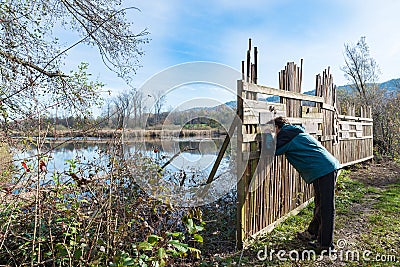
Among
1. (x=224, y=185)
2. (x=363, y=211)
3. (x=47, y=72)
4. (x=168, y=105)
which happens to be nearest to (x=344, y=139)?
(x=363, y=211)

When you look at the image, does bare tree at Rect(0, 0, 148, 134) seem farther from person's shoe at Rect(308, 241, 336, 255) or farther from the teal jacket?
person's shoe at Rect(308, 241, 336, 255)

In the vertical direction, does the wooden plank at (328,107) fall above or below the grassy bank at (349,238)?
above

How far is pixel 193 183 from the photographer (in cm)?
407

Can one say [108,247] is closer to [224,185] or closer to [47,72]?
[224,185]

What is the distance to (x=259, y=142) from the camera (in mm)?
3775

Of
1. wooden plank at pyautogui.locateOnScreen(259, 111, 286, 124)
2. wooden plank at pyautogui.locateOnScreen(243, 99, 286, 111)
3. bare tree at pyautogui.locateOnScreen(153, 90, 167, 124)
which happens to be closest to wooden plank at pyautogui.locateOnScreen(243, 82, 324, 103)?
wooden plank at pyautogui.locateOnScreen(243, 99, 286, 111)

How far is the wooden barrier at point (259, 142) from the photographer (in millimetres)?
3441

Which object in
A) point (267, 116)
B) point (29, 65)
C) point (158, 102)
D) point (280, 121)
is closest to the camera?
point (158, 102)

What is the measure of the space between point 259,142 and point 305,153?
0.56 meters

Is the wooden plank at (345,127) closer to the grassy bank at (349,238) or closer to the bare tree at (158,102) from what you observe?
the grassy bank at (349,238)

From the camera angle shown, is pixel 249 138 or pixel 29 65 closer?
pixel 249 138

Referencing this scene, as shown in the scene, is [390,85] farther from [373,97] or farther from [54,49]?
[54,49]

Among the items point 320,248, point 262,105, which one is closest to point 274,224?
point 320,248

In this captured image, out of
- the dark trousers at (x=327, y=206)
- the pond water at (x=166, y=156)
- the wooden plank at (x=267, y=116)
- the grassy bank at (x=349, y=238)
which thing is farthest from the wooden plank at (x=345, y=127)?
the pond water at (x=166, y=156)
